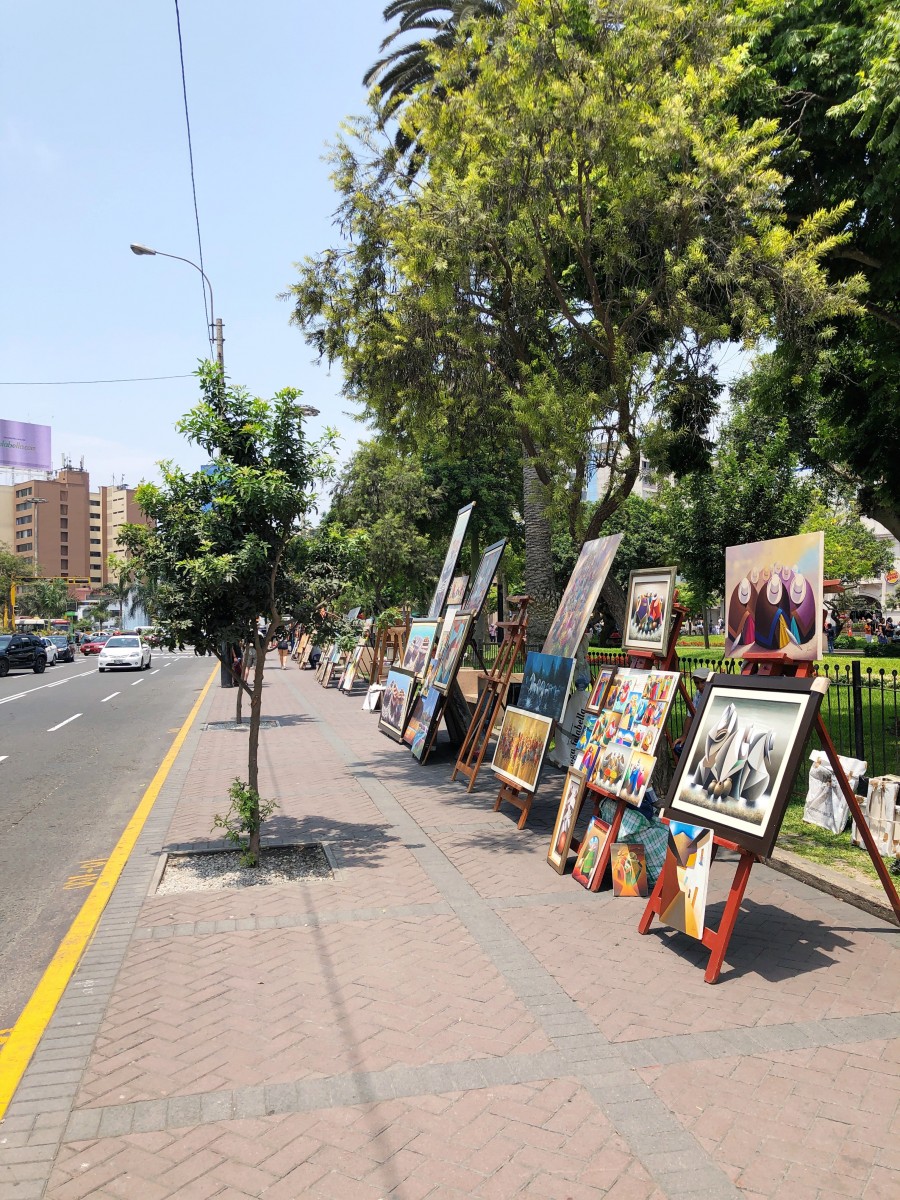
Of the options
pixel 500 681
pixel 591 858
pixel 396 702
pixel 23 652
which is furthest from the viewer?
pixel 23 652

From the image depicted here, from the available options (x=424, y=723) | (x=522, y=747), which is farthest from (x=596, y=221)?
(x=424, y=723)

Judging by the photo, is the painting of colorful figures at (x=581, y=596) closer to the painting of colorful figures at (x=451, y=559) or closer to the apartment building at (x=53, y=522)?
the painting of colorful figures at (x=451, y=559)

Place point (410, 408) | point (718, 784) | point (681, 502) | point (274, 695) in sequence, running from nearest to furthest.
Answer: point (718, 784) → point (410, 408) → point (274, 695) → point (681, 502)

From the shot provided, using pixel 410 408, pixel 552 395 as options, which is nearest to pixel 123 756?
pixel 410 408

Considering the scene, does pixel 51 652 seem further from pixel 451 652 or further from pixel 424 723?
pixel 451 652

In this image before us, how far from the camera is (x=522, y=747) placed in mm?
8258

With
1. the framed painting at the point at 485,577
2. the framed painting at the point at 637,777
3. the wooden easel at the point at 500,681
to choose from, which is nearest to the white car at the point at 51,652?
the framed painting at the point at 485,577

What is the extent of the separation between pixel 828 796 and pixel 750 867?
1195mm

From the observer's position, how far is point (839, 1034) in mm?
4098

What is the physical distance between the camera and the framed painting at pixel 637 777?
591 cm

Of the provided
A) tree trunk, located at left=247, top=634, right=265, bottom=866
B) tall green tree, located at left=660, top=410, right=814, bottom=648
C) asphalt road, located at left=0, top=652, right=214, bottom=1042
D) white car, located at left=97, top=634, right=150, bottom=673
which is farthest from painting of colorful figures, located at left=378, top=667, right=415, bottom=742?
white car, located at left=97, top=634, right=150, bottom=673

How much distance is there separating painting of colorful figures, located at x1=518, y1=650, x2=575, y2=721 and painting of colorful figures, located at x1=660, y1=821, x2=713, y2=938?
8.29ft

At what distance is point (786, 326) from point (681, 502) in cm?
1934

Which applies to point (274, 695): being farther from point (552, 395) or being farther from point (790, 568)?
point (790, 568)
